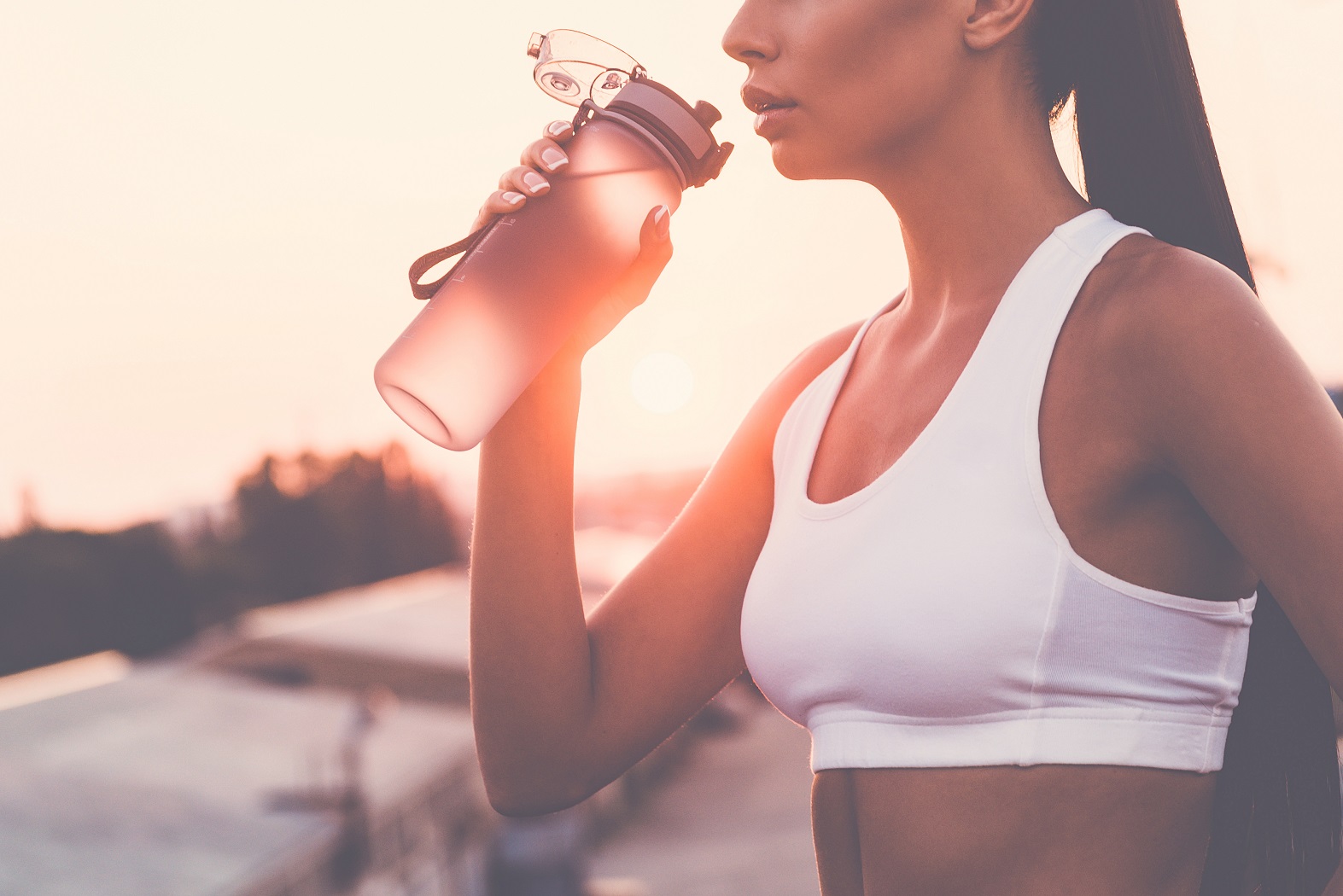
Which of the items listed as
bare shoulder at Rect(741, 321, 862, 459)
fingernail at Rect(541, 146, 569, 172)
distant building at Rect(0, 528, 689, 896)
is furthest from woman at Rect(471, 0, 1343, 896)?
distant building at Rect(0, 528, 689, 896)

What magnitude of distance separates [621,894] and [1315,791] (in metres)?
11.5

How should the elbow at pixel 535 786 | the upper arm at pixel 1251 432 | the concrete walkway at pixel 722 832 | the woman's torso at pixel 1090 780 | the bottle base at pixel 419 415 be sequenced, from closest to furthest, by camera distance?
the upper arm at pixel 1251 432 → the woman's torso at pixel 1090 780 → the bottle base at pixel 419 415 → the elbow at pixel 535 786 → the concrete walkway at pixel 722 832

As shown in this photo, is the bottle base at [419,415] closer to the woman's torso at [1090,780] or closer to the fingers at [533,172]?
the fingers at [533,172]

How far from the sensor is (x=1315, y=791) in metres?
1.18

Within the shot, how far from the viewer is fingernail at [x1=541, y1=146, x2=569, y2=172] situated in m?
1.13

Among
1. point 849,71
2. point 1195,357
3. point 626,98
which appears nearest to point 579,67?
point 626,98

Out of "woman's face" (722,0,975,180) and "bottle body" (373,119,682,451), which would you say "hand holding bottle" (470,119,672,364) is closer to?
"bottle body" (373,119,682,451)

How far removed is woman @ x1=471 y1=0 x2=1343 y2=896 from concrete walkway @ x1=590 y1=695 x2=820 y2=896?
11046mm

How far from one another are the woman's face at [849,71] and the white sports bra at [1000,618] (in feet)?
0.66

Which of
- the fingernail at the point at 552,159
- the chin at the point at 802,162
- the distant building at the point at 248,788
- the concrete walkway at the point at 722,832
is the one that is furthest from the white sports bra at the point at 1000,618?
the concrete walkway at the point at 722,832

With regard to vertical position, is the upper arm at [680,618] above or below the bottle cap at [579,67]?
below

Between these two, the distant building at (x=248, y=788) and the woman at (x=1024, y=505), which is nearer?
the woman at (x=1024, y=505)

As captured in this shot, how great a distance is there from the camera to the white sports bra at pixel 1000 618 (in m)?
1.02

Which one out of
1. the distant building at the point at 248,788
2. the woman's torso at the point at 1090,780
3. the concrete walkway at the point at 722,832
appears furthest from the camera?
the concrete walkway at the point at 722,832
